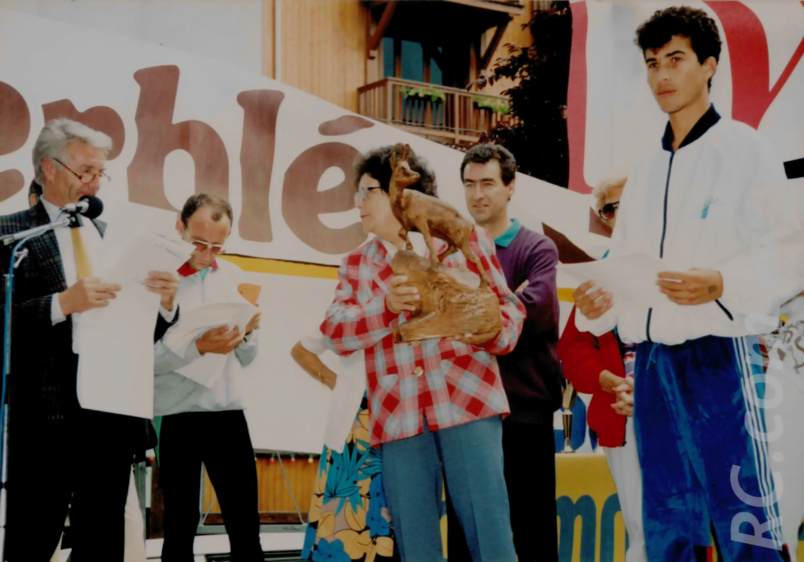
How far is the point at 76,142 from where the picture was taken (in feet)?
7.93

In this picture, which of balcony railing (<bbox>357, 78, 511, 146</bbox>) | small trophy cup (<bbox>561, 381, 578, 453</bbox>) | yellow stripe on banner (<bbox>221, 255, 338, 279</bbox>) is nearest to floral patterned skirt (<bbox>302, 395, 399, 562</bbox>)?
yellow stripe on banner (<bbox>221, 255, 338, 279</bbox>)

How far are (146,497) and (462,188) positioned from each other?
132cm

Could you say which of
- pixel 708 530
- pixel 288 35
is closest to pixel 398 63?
pixel 288 35

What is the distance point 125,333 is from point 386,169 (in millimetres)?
839

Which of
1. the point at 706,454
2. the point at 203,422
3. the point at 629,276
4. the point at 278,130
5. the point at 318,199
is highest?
the point at 278,130

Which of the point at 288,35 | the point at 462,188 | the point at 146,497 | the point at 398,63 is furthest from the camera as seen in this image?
the point at 398,63

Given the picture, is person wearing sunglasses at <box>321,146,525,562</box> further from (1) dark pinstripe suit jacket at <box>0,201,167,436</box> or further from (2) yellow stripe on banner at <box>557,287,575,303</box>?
(1) dark pinstripe suit jacket at <box>0,201,167,436</box>

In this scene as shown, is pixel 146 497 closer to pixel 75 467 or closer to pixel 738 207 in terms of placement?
pixel 75 467

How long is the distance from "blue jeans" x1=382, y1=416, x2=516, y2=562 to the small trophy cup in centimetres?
66

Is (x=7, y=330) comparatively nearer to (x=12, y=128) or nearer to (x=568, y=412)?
(x=12, y=128)

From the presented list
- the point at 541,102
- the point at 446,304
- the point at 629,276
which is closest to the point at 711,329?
the point at 629,276

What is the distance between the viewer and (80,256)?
2295 mm

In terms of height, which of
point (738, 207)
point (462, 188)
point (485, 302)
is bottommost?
point (485, 302)

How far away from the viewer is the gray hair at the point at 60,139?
238 cm
